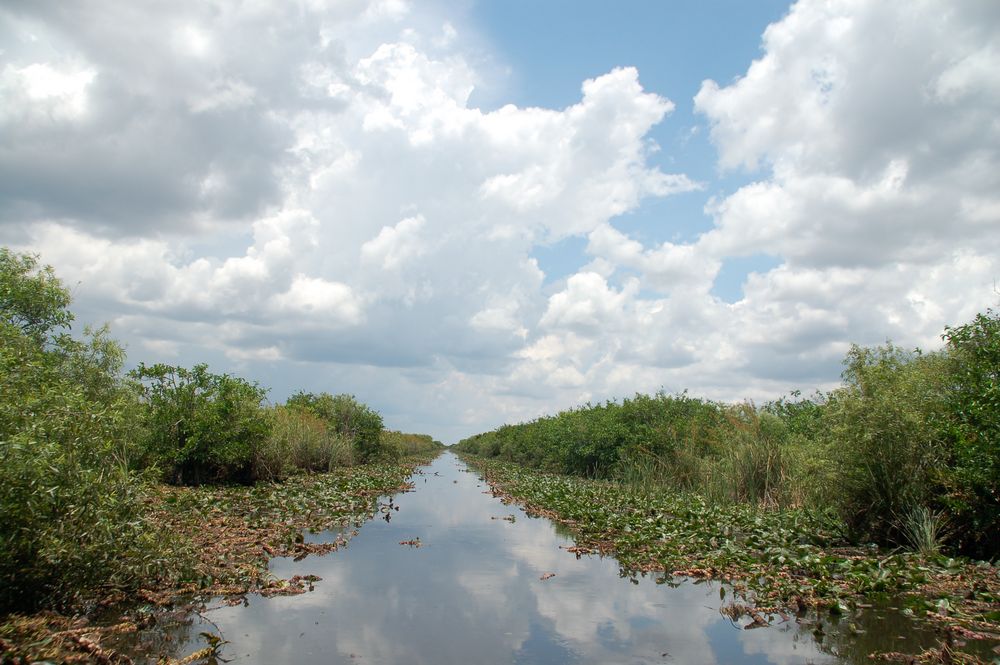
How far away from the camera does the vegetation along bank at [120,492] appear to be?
5.52 m

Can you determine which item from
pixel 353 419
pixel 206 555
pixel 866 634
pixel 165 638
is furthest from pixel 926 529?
pixel 353 419

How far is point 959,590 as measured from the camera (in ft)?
25.2

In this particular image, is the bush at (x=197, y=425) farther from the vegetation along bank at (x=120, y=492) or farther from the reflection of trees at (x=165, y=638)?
the reflection of trees at (x=165, y=638)

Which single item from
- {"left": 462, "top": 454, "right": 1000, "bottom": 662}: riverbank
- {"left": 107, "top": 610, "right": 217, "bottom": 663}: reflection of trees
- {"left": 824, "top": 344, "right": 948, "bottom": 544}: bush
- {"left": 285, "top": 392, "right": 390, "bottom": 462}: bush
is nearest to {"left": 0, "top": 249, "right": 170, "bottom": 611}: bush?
{"left": 107, "top": 610, "right": 217, "bottom": 663}: reflection of trees

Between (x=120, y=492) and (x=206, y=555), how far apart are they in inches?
119

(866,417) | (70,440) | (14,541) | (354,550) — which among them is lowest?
(354,550)

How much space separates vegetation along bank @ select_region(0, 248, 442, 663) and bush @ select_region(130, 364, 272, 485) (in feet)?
0.13

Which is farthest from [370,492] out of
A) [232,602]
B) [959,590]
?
[959,590]

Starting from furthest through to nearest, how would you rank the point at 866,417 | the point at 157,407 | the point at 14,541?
the point at 157,407 → the point at 866,417 → the point at 14,541

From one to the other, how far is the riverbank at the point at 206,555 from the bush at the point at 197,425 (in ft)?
3.87

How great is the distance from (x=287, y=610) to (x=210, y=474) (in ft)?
47.9

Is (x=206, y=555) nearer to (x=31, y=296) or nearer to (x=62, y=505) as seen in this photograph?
(x=62, y=505)

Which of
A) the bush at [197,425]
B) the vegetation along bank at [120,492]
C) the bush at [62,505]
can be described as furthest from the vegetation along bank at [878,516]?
the bush at [197,425]

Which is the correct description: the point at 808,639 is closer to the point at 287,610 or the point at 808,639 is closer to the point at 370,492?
the point at 287,610
